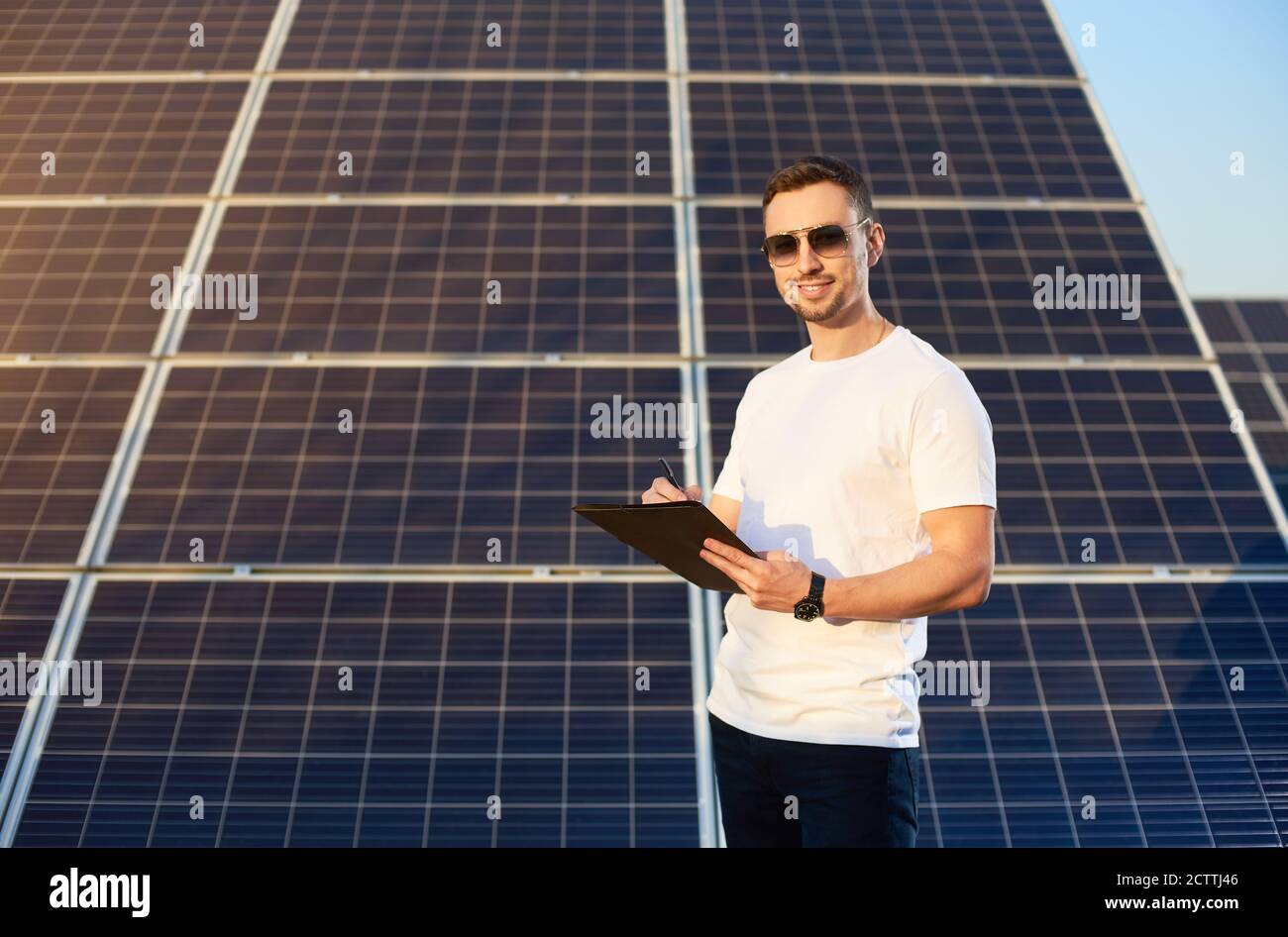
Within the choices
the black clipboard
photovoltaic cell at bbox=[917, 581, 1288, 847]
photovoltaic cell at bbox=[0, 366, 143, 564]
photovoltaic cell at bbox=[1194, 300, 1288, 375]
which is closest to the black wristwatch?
the black clipboard

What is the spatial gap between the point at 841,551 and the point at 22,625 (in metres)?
4.12

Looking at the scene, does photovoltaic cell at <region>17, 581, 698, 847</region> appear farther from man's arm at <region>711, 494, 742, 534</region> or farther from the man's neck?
the man's neck

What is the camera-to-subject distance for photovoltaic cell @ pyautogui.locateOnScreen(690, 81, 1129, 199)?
6148mm

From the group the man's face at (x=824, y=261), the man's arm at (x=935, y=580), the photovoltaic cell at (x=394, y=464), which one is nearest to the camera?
the man's arm at (x=935, y=580)

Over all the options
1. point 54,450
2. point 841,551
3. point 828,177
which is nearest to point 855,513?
point 841,551

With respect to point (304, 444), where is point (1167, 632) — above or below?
below

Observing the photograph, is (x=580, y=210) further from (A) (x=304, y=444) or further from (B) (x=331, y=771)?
(B) (x=331, y=771)

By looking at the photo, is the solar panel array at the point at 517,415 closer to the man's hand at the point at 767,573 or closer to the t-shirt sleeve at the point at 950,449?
the man's hand at the point at 767,573

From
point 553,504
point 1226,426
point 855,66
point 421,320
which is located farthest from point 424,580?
point 855,66

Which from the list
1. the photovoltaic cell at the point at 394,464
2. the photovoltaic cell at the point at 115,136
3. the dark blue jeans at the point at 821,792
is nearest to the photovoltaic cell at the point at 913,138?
the photovoltaic cell at the point at 394,464

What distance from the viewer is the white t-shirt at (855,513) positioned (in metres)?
2.05

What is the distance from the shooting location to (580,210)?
19.4 ft

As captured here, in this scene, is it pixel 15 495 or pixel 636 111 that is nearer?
pixel 15 495
